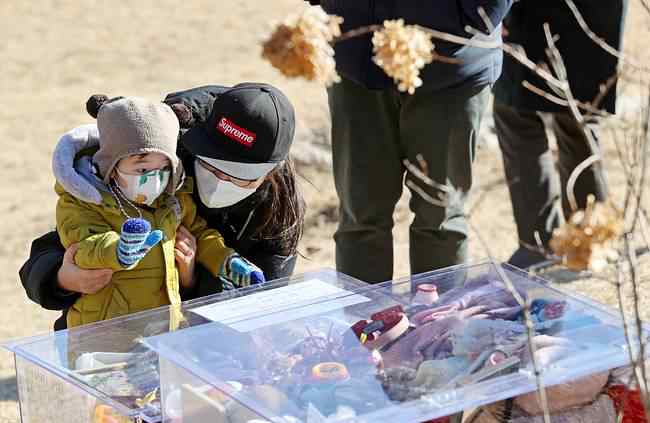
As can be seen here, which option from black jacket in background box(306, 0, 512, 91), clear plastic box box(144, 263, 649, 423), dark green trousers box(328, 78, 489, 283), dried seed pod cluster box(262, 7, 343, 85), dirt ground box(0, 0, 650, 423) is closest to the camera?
dried seed pod cluster box(262, 7, 343, 85)

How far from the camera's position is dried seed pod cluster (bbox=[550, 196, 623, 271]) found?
5.27 ft

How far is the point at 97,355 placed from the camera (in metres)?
2.58

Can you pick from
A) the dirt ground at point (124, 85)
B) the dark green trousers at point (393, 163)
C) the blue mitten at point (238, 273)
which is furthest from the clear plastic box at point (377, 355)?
the dirt ground at point (124, 85)

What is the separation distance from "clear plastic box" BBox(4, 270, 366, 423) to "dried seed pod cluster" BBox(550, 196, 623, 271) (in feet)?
3.47

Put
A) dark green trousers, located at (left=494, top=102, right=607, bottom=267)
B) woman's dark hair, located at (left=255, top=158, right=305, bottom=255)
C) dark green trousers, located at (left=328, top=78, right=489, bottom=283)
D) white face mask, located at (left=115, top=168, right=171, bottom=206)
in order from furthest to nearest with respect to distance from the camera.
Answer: dark green trousers, located at (left=494, top=102, right=607, bottom=267), dark green trousers, located at (left=328, top=78, right=489, bottom=283), woman's dark hair, located at (left=255, top=158, right=305, bottom=255), white face mask, located at (left=115, top=168, right=171, bottom=206)

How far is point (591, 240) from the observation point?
5.32 feet

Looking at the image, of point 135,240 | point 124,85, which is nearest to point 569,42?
point 135,240

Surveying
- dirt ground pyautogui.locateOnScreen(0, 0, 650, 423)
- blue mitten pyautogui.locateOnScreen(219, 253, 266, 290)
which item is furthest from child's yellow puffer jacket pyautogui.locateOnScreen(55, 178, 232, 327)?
dirt ground pyautogui.locateOnScreen(0, 0, 650, 423)

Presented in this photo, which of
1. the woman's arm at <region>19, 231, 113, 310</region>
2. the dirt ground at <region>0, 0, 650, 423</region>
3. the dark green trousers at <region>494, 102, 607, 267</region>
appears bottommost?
the dirt ground at <region>0, 0, 650, 423</region>

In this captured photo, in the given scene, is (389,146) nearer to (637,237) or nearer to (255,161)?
(255,161)

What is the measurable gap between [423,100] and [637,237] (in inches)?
75.1

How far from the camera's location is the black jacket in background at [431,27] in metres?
3.45

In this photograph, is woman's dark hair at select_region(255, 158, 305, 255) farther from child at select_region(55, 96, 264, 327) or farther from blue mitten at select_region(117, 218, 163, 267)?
blue mitten at select_region(117, 218, 163, 267)

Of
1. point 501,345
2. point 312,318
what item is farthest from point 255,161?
point 501,345
